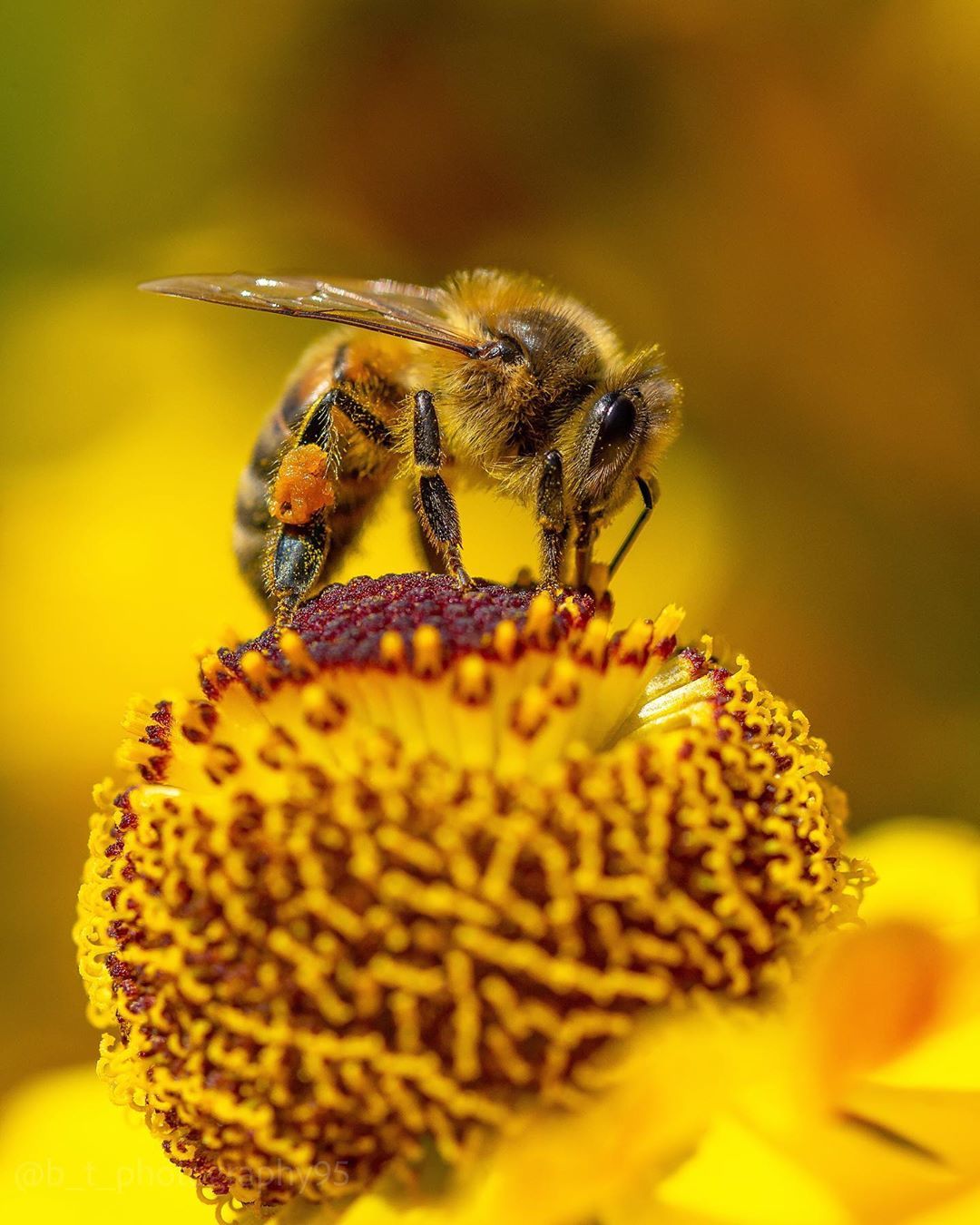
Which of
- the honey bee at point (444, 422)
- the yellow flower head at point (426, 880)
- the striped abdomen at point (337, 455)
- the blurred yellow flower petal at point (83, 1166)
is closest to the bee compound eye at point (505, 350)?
the honey bee at point (444, 422)

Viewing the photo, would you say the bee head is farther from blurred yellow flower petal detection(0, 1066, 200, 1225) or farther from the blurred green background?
the blurred green background

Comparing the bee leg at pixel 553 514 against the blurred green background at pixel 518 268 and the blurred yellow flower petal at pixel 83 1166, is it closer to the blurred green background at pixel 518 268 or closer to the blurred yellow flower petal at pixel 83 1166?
the blurred yellow flower petal at pixel 83 1166

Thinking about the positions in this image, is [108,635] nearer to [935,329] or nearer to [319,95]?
[319,95]

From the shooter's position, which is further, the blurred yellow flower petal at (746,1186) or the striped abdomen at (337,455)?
the striped abdomen at (337,455)

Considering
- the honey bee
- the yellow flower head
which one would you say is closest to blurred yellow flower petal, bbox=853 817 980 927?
the yellow flower head

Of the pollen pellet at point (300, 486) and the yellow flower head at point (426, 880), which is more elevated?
the pollen pellet at point (300, 486)

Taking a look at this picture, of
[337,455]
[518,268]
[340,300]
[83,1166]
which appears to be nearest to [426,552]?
[337,455]

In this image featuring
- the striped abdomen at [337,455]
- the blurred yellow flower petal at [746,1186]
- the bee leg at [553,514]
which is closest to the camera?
the blurred yellow flower petal at [746,1186]
